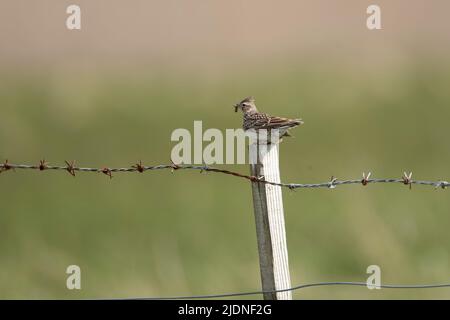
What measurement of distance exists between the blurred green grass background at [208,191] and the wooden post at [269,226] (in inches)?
178

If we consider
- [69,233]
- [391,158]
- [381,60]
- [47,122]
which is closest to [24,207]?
[69,233]

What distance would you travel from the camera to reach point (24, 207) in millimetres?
13328

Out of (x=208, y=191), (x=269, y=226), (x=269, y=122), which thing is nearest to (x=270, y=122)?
(x=269, y=122)

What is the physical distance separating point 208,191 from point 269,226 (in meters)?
7.10

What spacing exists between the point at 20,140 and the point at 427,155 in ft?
18.5

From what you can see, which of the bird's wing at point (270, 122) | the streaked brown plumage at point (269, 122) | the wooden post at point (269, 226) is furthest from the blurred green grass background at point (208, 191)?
the wooden post at point (269, 226)

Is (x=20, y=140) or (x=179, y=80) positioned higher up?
(x=179, y=80)

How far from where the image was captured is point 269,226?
644 cm

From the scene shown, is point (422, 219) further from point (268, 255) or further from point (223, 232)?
point (268, 255)

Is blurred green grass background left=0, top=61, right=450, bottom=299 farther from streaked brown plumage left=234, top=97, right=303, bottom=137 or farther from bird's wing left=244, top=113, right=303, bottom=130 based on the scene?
bird's wing left=244, top=113, right=303, bottom=130

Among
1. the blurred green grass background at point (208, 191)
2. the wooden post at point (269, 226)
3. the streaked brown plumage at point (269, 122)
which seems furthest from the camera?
the blurred green grass background at point (208, 191)

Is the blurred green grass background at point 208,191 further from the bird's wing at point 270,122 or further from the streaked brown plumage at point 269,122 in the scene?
the bird's wing at point 270,122

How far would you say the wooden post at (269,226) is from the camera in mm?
6426

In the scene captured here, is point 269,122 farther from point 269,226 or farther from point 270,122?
point 269,226
